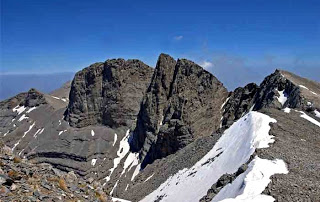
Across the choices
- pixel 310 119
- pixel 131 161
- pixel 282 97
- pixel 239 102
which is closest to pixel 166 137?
pixel 239 102

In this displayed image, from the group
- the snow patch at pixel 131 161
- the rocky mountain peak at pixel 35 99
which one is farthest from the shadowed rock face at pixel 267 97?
the rocky mountain peak at pixel 35 99

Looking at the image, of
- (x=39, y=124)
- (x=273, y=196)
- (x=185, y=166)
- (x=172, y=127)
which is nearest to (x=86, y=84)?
(x=39, y=124)

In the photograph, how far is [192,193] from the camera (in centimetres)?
4203

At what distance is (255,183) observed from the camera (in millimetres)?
23469

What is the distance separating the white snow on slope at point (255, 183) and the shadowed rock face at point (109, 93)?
4850 inches

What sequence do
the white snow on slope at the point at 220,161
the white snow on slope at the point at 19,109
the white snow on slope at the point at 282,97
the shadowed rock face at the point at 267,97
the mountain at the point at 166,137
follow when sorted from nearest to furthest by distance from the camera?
the mountain at the point at 166,137
the white snow on slope at the point at 220,161
the shadowed rock face at the point at 267,97
the white snow on slope at the point at 282,97
the white snow on slope at the point at 19,109

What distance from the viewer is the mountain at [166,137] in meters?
22.7

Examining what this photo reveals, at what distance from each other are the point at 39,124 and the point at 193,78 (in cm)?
9355

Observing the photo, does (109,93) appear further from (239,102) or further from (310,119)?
(310,119)

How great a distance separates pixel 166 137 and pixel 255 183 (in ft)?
252

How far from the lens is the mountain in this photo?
22703mm

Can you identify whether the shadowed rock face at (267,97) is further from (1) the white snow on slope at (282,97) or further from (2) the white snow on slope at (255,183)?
(2) the white snow on slope at (255,183)

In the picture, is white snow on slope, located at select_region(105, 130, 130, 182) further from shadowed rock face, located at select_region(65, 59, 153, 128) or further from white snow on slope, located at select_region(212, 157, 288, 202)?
white snow on slope, located at select_region(212, 157, 288, 202)

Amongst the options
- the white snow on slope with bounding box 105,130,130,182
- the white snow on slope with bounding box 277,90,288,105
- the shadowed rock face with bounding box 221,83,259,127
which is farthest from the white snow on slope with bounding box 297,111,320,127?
the white snow on slope with bounding box 105,130,130,182
